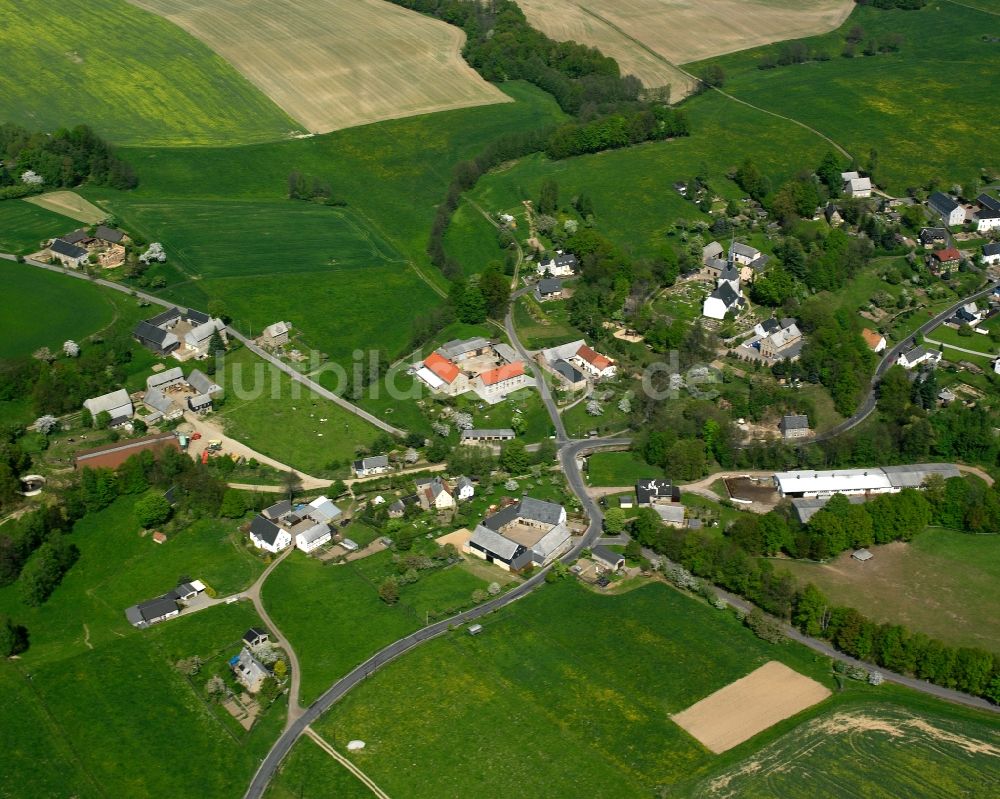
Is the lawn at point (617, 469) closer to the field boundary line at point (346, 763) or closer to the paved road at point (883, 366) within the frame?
the paved road at point (883, 366)

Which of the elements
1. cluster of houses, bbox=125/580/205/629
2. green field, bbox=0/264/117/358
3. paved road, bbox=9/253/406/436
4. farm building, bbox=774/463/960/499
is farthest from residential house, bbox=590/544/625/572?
green field, bbox=0/264/117/358

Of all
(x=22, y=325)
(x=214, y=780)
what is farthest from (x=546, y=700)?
(x=22, y=325)

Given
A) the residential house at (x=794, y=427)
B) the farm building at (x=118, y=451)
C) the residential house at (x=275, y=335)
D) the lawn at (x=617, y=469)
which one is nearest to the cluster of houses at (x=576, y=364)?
the lawn at (x=617, y=469)

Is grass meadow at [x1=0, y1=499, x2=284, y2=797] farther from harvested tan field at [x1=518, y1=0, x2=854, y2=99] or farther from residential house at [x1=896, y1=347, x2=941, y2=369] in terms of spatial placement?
harvested tan field at [x1=518, y1=0, x2=854, y2=99]

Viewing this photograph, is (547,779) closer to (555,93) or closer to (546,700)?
(546,700)

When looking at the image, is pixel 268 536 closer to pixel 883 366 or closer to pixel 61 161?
pixel 883 366

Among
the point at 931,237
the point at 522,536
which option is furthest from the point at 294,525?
the point at 931,237
